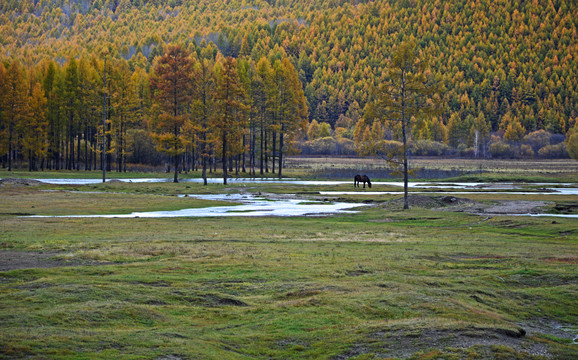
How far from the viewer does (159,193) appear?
187 ft

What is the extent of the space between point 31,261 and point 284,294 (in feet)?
28.6

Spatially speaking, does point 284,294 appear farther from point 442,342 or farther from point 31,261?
point 31,261

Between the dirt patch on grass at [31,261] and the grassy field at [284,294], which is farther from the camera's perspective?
the dirt patch on grass at [31,261]

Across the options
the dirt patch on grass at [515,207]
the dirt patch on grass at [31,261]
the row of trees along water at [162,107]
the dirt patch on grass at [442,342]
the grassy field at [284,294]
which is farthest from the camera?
the row of trees along water at [162,107]

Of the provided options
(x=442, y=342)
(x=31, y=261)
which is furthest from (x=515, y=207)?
(x=442, y=342)

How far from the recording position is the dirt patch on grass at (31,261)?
17.5 metres

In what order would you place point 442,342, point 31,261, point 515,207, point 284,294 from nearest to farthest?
point 442,342 → point 284,294 → point 31,261 → point 515,207

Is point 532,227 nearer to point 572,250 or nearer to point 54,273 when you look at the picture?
point 572,250

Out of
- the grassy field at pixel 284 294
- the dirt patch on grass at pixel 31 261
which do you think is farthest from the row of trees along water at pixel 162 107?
the dirt patch on grass at pixel 31 261

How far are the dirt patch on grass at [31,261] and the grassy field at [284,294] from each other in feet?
0.32

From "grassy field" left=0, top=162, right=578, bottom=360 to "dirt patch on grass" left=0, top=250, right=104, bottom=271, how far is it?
0.10 metres

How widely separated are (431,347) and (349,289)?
4.72 meters

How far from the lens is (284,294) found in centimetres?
1464

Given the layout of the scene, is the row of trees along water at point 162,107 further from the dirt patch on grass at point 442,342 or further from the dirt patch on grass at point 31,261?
the dirt patch on grass at point 442,342
